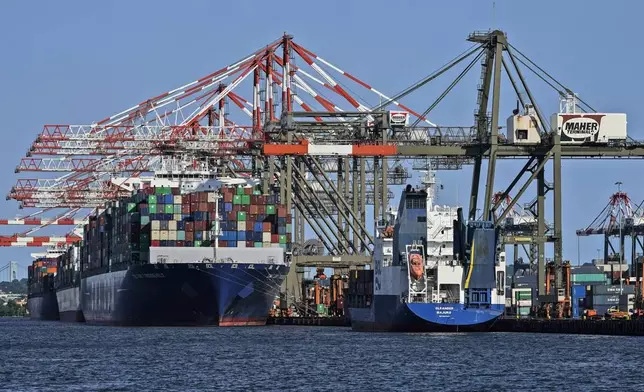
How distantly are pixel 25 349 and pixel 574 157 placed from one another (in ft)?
121

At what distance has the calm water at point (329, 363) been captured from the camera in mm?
47250

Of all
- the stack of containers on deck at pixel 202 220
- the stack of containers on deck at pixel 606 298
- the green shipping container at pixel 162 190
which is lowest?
the stack of containers on deck at pixel 606 298

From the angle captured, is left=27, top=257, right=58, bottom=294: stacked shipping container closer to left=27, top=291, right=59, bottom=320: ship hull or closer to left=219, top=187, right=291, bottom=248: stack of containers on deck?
left=27, top=291, right=59, bottom=320: ship hull

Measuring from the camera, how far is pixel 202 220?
308 ft

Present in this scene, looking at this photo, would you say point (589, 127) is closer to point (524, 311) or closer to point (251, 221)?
point (524, 311)

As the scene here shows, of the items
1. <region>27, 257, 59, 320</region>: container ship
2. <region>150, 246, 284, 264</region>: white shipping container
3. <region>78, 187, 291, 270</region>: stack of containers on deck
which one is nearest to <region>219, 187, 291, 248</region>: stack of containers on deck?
<region>78, 187, 291, 270</region>: stack of containers on deck

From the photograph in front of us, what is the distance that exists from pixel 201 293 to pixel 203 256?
8.98 ft

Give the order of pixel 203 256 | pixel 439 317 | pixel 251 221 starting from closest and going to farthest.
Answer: pixel 439 317, pixel 203 256, pixel 251 221

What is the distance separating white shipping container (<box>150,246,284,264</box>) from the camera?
92.8 m

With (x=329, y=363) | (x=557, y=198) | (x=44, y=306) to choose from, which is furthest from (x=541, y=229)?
(x=44, y=306)

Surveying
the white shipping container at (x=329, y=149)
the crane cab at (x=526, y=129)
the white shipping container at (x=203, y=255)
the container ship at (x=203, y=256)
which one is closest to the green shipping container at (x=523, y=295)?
the crane cab at (x=526, y=129)

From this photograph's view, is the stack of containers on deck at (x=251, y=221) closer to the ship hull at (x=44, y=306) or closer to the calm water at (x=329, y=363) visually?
the calm water at (x=329, y=363)

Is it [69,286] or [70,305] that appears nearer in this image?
[70,305]

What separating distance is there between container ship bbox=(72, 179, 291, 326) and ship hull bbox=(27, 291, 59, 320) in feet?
224
